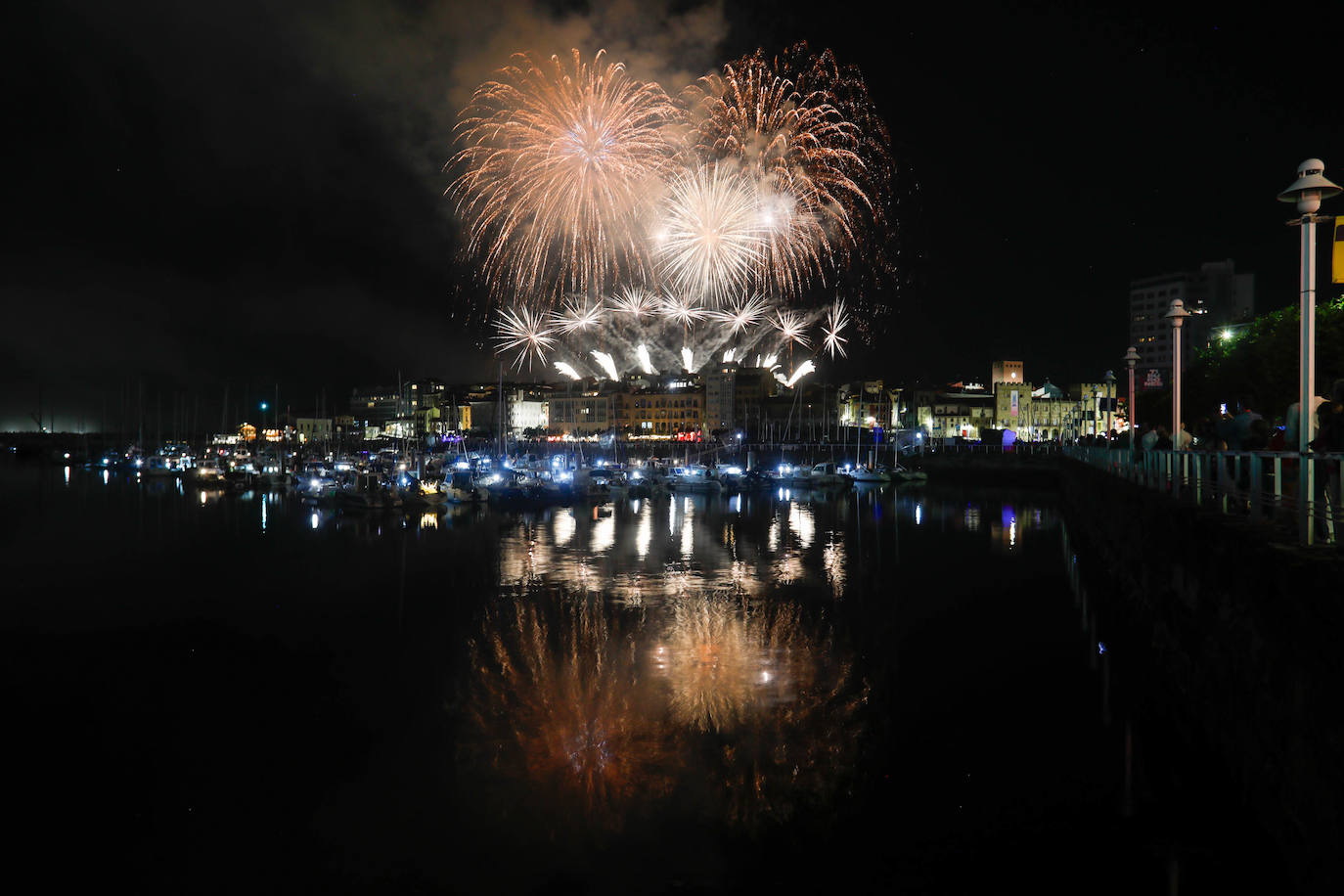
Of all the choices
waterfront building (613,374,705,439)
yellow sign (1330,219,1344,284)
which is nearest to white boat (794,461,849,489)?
yellow sign (1330,219,1344,284)

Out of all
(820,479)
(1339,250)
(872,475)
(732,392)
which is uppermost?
(732,392)

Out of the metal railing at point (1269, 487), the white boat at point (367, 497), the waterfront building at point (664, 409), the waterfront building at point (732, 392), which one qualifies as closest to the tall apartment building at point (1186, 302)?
the waterfront building at point (732, 392)

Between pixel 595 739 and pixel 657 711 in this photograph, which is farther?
pixel 657 711

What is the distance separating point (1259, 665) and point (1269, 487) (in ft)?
22.1

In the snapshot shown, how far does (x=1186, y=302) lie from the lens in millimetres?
102500

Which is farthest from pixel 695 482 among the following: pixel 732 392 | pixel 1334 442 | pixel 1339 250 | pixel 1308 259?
pixel 732 392

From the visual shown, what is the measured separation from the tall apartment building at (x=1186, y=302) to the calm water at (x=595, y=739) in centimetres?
9350

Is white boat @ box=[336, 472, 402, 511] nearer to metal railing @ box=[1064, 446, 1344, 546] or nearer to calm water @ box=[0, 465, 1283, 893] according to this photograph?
calm water @ box=[0, 465, 1283, 893]

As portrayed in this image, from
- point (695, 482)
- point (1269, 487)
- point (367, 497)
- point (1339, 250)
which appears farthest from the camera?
point (695, 482)

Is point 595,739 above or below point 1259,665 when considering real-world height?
below

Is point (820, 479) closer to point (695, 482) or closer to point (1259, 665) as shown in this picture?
point (695, 482)

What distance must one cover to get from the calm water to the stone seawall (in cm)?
56

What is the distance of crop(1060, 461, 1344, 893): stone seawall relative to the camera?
5.79 m

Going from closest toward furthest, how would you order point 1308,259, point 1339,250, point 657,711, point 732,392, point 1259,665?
point 1259,665 < point 1308,259 < point 1339,250 < point 657,711 < point 732,392
